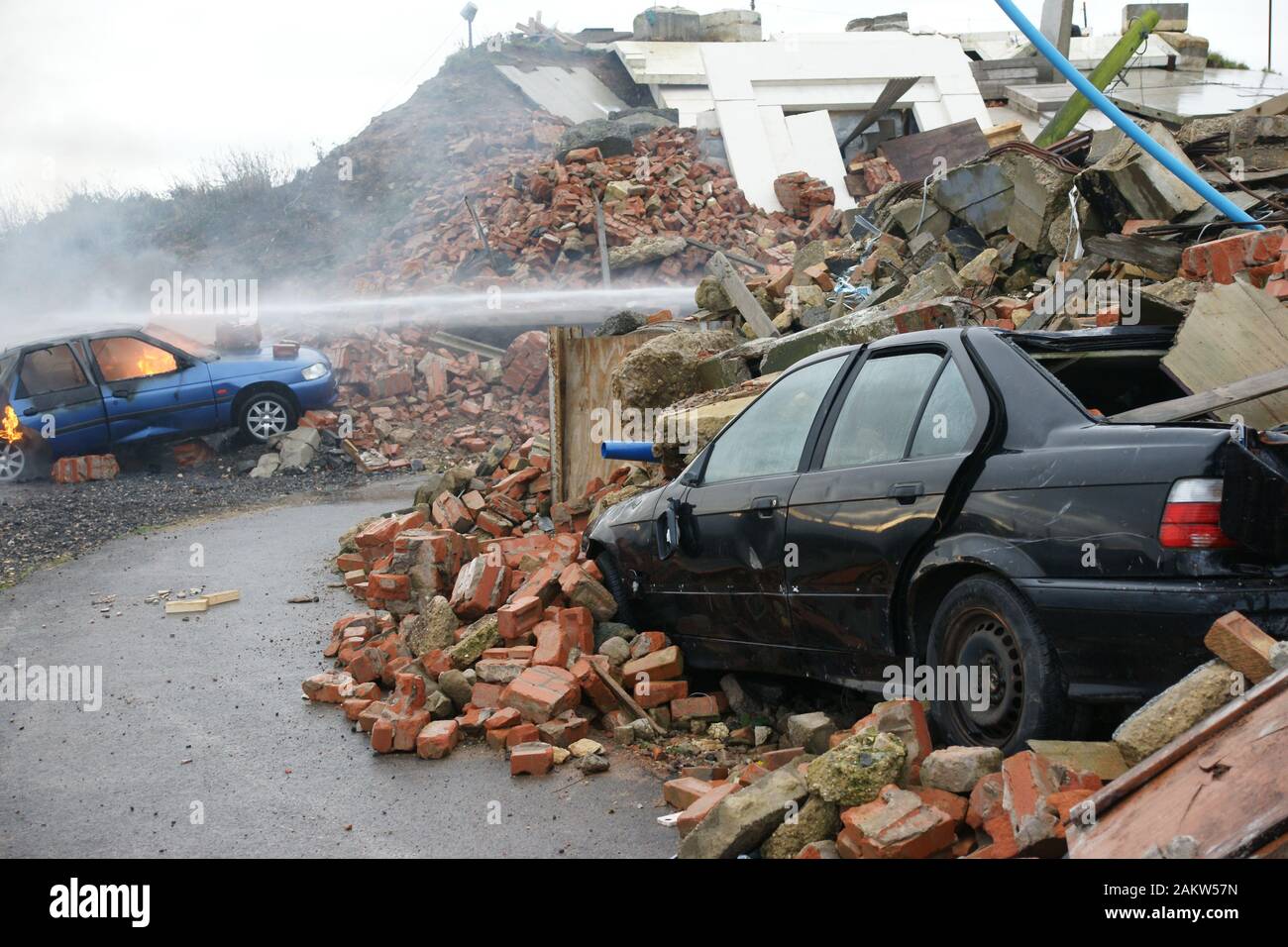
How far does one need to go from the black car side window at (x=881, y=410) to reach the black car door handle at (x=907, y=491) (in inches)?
6.9

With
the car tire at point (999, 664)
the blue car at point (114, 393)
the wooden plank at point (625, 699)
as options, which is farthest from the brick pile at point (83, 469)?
the car tire at point (999, 664)

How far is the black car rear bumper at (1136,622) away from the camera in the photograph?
3650 millimetres

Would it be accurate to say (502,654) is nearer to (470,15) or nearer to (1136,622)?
(1136,622)

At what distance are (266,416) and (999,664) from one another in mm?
13375

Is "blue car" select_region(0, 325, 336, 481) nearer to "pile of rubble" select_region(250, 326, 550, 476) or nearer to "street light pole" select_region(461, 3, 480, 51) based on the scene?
"pile of rubble" select_region(250, 326, 550, 476)

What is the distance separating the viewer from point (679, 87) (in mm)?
28953

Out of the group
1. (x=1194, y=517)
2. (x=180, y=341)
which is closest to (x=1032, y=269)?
(x=1194, y=517)

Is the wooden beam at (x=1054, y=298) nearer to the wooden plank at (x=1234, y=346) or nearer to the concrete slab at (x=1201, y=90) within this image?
the wooden plank at (x=1234, y=346)

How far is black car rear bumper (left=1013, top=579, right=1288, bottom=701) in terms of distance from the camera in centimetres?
365

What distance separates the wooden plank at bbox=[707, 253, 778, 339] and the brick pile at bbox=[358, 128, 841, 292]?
9416 mm

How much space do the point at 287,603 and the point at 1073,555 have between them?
6842mm

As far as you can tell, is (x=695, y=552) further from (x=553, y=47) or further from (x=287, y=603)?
(x=553, y=47)

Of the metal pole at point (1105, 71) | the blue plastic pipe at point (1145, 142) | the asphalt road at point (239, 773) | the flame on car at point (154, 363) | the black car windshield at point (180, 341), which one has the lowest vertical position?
the asphalt road at point (239, 773)

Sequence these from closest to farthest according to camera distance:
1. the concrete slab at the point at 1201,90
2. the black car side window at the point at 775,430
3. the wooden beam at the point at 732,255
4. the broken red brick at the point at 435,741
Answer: the black car side window at the point at 775,430
the broken red brick at the point at 435,741
the wooden beam at the point at 732,255
the concrete slab at the point at 1201,90
